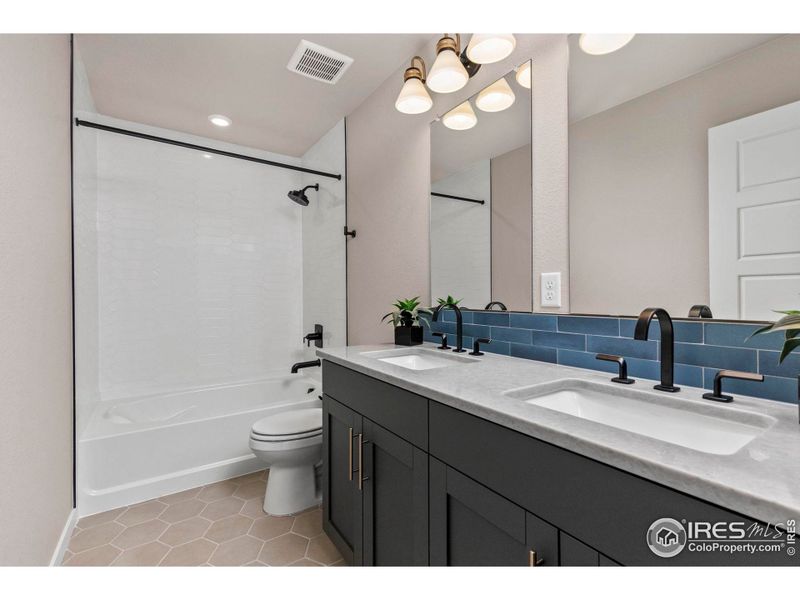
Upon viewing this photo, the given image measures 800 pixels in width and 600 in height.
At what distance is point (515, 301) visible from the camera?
1521mm

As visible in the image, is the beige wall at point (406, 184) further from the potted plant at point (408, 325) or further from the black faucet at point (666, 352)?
the black faucet at point (666, 352)

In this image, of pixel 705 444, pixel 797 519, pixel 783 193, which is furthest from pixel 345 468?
pixel 783 193

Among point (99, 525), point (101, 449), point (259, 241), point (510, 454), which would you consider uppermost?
point (259, 241)

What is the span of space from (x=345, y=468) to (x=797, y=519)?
4.41 ft

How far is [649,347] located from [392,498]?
897 mm

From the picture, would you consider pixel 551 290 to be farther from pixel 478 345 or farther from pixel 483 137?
pixel 483 137

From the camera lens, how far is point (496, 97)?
1.58 metres

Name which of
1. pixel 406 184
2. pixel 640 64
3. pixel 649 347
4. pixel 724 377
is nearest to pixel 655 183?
pixel 640 64

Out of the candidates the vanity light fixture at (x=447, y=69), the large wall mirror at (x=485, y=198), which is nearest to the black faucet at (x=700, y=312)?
the large wall mirror at (x=485, y=198)

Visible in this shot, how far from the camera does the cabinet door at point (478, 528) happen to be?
2.37ft

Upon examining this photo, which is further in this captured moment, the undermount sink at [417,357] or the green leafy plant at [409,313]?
the green leafy plant at [409,313]

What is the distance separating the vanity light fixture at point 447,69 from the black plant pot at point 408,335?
3.61 ft

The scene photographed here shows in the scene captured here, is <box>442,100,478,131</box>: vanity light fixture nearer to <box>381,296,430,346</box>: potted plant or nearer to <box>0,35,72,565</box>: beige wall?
<box>381,296,430,346</box>: potted plant

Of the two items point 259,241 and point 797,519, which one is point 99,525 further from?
point 797,519
